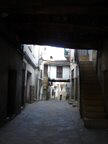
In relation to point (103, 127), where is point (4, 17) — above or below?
above

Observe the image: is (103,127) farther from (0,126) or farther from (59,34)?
(59,34)

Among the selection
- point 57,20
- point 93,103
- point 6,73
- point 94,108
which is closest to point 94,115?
point 94,108

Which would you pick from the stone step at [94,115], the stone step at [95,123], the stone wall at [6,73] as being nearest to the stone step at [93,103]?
the stone step at [94,115]

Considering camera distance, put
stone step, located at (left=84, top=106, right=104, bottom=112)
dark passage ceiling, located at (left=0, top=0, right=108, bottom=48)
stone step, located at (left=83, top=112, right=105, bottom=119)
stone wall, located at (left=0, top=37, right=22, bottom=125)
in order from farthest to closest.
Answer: stone step, located at (left=84, top=106, right=104, bottom=112) < stone step, located at (left=83, top=112, right=105, bottom=119) < stone wall, located at (left=0, top=37, right=22, bottom=125) < dark passage ceiling, located at (left=0, top=0, right=108, bottom=48)

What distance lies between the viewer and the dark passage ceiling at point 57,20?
26.0 ft

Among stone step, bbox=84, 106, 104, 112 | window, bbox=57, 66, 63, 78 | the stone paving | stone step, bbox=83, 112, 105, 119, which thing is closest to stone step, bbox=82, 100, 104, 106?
stone step, bbox=84, 106, 104, 112

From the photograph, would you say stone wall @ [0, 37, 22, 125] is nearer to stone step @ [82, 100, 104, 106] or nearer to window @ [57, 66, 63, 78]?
stone step @ [82, 100, 104, 106]

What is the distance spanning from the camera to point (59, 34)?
12.7 m

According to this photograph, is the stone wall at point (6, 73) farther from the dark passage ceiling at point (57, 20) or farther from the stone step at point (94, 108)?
the stone step at point (94, 108)

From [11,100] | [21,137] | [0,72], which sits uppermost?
[0,72]

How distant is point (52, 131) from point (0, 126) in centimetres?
179

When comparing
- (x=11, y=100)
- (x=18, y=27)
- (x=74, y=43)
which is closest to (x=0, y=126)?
(x=11, y=100)

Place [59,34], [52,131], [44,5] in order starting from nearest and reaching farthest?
[44,5] → [52,131] → [59,34]

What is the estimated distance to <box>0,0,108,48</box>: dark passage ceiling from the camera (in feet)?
26.0
